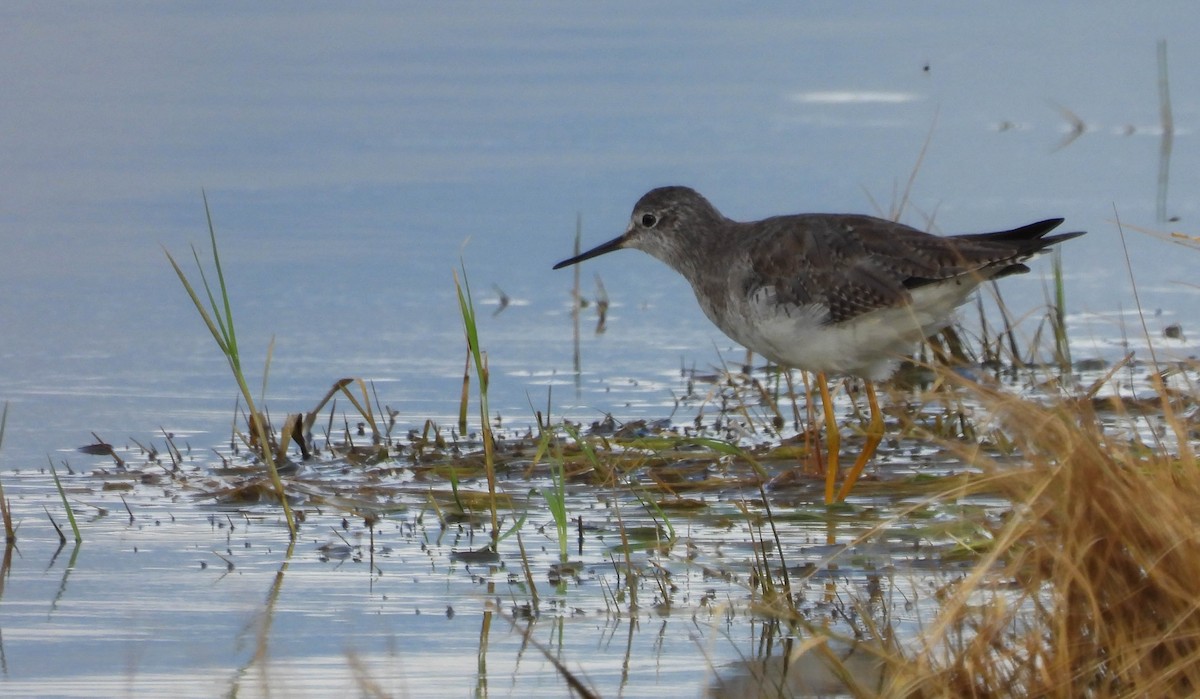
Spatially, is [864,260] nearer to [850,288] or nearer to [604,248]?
[850,288]

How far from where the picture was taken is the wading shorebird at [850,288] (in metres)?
6.32

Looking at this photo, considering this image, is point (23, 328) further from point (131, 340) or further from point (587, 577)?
point (587, 577)

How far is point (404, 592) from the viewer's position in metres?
4.81

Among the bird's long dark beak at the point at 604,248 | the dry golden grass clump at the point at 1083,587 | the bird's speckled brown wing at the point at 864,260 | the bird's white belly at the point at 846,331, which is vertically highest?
the bird's long dark beak at the point at 604,248

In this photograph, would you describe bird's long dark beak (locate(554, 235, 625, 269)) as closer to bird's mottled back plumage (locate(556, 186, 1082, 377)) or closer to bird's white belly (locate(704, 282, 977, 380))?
bird's mottled back plumage (locate(556, 186, 1082, 377))

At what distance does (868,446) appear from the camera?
6.38 metres

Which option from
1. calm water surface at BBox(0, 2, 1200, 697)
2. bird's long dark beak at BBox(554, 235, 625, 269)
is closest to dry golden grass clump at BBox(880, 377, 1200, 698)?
calm water surface at BBox(0, 2, 1200, 697)

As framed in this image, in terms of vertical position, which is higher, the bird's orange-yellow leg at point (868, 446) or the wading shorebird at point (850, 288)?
the wading shorebird at point (850, 288)

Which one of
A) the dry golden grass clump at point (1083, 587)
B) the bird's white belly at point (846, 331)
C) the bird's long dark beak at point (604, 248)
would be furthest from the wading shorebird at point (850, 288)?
the dry golden grass clump at point (1083, 587)

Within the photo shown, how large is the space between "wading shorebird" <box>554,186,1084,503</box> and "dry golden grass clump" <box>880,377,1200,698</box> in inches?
95.9

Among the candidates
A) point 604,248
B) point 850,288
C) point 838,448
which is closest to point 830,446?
point 838,448

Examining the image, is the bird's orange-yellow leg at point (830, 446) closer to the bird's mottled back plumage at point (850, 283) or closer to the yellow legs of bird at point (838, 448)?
the yellow legs of bird at point (838, 448)

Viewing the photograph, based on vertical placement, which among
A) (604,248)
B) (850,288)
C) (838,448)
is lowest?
(838,448)

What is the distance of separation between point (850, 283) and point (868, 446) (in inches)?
21.7
